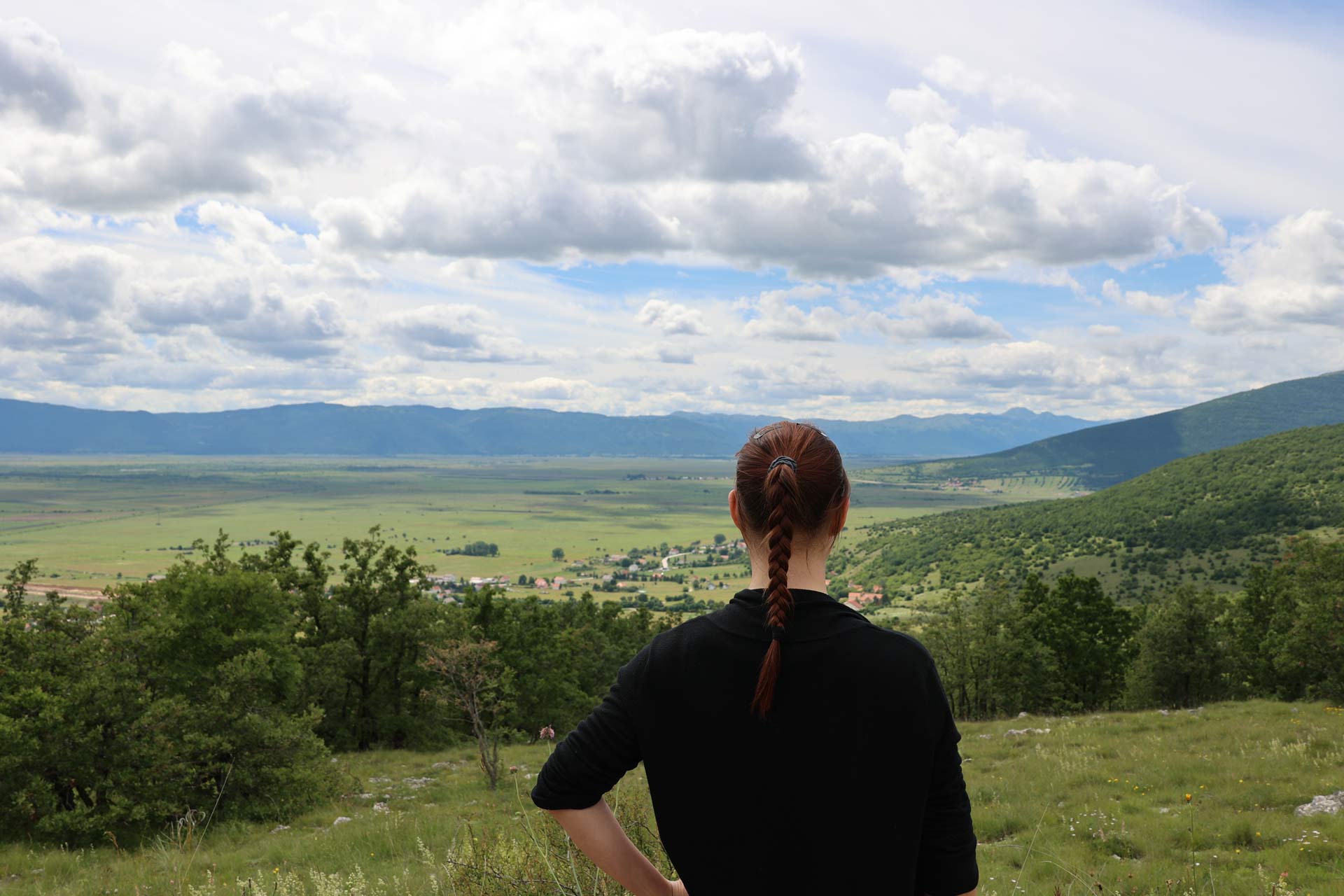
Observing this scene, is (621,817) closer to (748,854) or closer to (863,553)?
(748,854)

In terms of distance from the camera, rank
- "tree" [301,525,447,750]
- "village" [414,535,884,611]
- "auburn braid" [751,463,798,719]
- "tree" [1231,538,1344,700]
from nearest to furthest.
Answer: "auburn braid" [751,463,798,719] < "tree" [1231,538,1344,700] < "tree" [301,525,447,750] < "village" [414,535,884,611]

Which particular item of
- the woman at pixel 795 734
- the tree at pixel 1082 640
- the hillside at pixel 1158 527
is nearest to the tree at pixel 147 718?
the woman at pixel 795 734

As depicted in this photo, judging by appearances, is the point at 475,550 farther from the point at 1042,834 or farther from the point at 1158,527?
the point at 1042,834

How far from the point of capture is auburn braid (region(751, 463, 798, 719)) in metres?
1.75

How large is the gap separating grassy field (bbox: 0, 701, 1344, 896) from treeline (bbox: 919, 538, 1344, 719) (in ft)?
75.5

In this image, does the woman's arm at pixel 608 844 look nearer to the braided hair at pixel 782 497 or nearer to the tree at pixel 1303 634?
the braided hair at pixel 782 497

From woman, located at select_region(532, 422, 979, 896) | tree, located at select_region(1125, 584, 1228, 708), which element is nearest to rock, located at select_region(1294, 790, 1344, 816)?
woman, located at select_region(532, 422, 979, 896)

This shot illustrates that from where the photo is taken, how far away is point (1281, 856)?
7223 mm

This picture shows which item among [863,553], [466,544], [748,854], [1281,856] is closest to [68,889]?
[748,854]

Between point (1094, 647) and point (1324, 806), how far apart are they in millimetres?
36561

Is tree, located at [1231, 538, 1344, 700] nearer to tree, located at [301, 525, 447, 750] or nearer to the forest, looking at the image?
the forest

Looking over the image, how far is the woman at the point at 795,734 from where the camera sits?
1.80 metres

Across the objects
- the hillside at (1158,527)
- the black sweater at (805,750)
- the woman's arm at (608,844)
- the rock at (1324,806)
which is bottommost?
the hillside at (1158,527)

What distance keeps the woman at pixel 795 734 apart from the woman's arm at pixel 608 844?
206 millimetres
